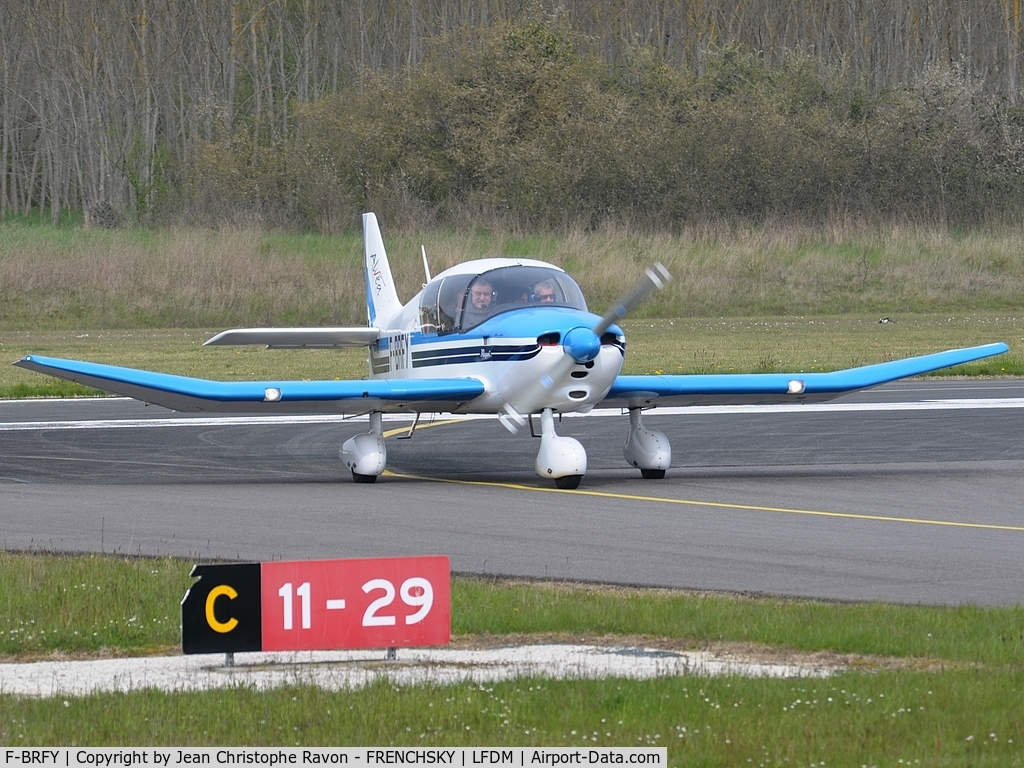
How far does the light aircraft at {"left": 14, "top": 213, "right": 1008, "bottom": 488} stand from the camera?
48.9 ft

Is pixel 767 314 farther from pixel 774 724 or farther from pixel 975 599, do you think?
pixel 774 724

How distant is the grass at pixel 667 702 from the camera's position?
6.00 metres

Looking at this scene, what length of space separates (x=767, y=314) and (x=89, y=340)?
62.3 ft

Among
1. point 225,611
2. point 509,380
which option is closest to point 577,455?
point 509,380

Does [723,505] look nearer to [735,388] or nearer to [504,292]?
[735,388]

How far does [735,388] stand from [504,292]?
2844mm

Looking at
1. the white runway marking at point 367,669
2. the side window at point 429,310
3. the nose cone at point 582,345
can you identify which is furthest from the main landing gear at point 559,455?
the white runway marking at point 367,669

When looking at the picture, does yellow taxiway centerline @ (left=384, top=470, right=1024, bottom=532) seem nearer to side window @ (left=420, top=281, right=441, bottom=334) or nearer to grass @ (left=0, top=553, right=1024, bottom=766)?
side window @ (left=420, top=281, right=441, bottom=334)

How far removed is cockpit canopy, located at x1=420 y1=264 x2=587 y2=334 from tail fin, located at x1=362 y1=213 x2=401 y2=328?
144 inches

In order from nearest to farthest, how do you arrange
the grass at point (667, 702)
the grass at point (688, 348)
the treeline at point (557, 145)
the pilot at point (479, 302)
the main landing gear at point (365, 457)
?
the grass at point (667, 702)
the main landing gear at point (365, 457)
the pilot at point (479, 302)
the grass at point (688, 348)
the treeline at point (557, 145)

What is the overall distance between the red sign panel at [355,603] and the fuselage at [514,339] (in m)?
7.27

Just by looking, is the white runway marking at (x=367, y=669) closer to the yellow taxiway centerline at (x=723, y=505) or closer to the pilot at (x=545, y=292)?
the yellow taxiway centerline at (x=723, y=505)

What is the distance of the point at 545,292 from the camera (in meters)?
15.7

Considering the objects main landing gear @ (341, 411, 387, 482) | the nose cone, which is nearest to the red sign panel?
the nose cone
